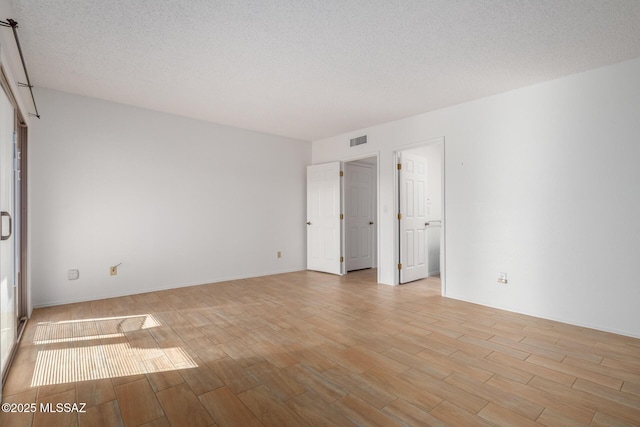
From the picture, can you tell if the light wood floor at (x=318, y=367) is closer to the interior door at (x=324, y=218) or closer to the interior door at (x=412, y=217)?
the interior door at (x=412, y=217)

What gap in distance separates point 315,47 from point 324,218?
3.56m

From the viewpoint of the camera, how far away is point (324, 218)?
592cm

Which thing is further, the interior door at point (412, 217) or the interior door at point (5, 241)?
the interior door at point (412, 217)

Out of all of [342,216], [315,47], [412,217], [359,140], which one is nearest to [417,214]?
[412,217]

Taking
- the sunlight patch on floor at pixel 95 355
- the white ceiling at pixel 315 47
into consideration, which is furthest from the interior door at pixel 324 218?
the sunlight patch on floor at pixel 95 355

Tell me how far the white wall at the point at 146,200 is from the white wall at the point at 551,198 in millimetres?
3036

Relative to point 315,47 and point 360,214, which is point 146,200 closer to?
point 315,47

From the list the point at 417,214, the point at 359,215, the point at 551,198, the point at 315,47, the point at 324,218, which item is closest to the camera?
the point at 315,47

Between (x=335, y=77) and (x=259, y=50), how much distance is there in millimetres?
905

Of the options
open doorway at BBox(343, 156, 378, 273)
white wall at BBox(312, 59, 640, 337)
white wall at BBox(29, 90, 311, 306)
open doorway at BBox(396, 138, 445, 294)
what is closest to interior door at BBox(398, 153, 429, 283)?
open doorway at BBox(396, 138, 445, 294)

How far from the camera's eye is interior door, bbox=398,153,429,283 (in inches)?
196

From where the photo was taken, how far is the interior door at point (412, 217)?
4.97 metres

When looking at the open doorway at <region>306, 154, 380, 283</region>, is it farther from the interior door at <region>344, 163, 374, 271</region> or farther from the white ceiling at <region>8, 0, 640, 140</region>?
the white ceiling at <region>8, 0, 640, 140</region>

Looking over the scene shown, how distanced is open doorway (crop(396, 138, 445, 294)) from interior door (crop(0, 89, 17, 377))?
173 inches
